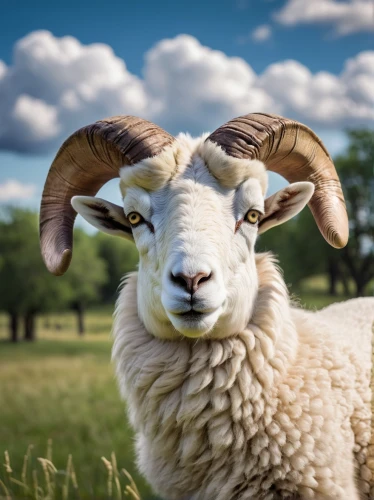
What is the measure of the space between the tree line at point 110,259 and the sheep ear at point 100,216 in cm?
1761

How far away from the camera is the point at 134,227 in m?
3.85

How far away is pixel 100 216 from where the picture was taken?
13.8ft

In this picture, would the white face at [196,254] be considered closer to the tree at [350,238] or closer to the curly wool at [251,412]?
the curly wool at [251,412]

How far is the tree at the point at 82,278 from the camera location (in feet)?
124

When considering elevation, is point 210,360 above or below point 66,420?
above

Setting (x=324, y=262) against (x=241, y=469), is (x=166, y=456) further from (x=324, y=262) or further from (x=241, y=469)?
(x=324, y=262)

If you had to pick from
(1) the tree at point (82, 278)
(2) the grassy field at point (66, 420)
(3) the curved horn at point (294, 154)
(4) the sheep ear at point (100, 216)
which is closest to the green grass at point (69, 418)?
(2) the grassy field at point (66, 420)

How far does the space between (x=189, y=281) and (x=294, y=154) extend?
1.77m

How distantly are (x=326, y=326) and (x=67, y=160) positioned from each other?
2.59 m

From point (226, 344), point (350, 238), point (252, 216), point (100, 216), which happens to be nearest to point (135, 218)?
point (100, 216)

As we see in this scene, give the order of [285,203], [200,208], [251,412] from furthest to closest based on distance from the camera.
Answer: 1. [285,203]
2. [251,412]
3. [200,208]

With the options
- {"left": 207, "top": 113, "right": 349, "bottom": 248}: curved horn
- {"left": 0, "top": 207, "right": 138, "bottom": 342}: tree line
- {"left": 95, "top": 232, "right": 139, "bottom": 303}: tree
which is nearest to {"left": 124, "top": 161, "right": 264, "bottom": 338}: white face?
{"left": 207, "top": 113, "right": 349, "bottom": 248}: curved horn

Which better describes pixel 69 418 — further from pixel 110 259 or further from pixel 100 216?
pixel 110 259

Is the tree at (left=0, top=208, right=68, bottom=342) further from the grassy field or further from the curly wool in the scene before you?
the curly wool
